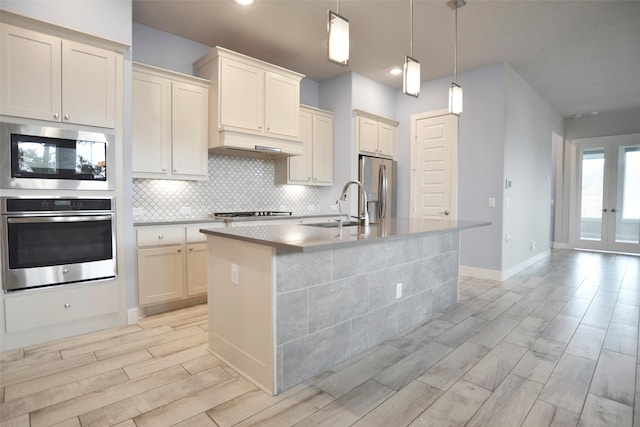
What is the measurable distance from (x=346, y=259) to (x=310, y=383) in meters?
0.79

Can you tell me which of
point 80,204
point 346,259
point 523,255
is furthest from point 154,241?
point 523,255

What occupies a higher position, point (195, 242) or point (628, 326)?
point (195, 242)

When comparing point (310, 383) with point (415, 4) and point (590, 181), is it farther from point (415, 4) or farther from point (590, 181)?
point (590, 181)

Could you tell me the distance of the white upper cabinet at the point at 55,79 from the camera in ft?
8.18

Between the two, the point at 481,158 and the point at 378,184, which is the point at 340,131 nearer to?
the point at 378,184

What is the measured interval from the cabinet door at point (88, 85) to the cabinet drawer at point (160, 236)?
99 cm

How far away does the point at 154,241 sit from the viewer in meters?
3.30

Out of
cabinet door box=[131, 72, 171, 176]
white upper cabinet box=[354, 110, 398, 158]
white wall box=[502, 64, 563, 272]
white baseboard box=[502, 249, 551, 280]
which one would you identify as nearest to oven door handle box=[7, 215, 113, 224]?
cabinet door box=[131, 72, 171, 176]

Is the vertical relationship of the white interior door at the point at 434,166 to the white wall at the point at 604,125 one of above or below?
below

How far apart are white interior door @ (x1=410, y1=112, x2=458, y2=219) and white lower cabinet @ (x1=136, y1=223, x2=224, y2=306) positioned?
3.32 meters

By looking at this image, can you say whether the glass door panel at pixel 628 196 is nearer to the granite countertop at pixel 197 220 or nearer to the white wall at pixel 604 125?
the white wall at pixel 604 125

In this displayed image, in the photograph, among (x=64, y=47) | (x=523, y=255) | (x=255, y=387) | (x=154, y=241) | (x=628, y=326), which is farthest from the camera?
(x=523, y=255)

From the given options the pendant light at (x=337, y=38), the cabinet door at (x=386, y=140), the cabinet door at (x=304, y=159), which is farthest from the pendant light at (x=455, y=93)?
the cabinet door at (x=304, y=159)

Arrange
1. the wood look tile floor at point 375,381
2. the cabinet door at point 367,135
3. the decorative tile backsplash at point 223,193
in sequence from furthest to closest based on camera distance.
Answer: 1. the cabinet door at point 367,135
2. the decorative tile backsplash at point 223,193
3. the wood look tile floor at point 375,381
